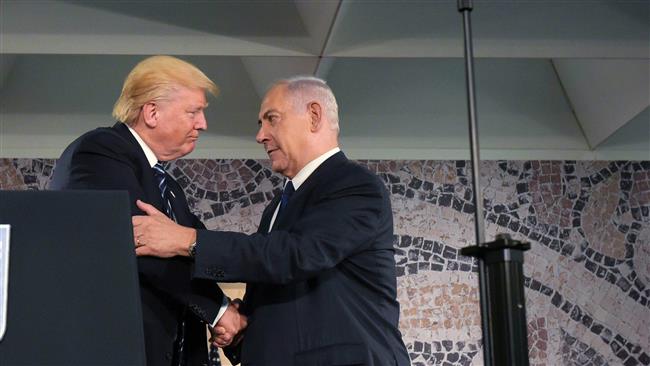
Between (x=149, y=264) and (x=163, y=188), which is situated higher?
(x=163, y=188)

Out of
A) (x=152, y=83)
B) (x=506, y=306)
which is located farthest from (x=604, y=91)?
(x=506, y=306)

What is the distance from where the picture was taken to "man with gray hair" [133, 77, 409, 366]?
2.41m

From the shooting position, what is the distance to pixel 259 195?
608cm

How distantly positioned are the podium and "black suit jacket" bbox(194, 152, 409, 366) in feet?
3.25

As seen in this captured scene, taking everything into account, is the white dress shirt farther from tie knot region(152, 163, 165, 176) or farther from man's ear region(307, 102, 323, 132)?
tie knot region(152, 163, 165, 176)

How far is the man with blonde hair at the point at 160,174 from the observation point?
8.52 ft

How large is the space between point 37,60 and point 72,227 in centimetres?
481

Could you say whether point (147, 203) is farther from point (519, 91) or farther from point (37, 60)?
point (519, 91)

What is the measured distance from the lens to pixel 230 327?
2.70 meters

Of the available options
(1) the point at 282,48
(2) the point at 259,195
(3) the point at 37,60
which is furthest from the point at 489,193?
(3) the point at 37,60

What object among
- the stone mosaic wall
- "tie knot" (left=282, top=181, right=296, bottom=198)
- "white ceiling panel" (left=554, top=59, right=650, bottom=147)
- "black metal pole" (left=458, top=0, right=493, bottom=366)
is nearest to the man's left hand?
"tie knot" (left=282, top=181, right=296, bottom=198)

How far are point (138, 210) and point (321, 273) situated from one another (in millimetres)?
498

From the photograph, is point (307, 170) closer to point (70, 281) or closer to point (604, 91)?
point (70, 281)

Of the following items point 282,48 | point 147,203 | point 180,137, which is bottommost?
point 147,203
